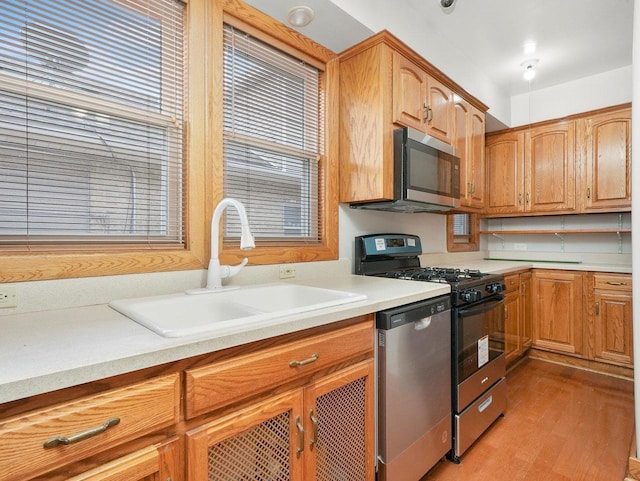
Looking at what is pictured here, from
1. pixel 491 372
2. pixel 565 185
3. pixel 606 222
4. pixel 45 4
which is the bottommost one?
pixel 491 372

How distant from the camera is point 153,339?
83 cm

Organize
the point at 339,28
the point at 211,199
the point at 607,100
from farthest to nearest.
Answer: the point at 607,100 < the point at 339,28 < the point at 211,199

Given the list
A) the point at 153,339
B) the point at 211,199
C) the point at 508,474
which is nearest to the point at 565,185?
the point at 508,474

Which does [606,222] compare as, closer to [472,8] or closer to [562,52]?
[562,52]

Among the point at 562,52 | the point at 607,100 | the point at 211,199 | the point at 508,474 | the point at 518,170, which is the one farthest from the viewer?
the point at 518,170

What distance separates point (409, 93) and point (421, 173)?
0.50m

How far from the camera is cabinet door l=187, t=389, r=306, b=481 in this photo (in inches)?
34.1

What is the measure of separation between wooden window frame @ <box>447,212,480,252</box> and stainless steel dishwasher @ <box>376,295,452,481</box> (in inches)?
69.0

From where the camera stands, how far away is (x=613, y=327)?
2822 mm

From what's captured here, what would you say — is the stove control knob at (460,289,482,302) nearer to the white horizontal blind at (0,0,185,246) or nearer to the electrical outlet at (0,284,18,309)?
the white horizontal blind at (0,0,185,246)

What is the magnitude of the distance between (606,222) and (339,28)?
10.5 feet

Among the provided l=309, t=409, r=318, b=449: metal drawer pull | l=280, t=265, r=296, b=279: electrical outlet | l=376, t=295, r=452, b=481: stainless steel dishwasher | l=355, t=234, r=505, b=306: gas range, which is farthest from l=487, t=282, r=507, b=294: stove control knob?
l=309, t=409, r=318, b=449: metal drawer pull

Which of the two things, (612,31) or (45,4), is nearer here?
(45,4)

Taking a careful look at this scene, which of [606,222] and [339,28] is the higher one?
[339,28]
